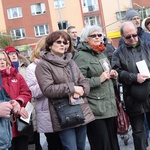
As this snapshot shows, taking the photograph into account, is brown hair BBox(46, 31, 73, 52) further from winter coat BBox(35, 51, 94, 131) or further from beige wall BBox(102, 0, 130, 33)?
beige wall BBox(102, 0, 130, 33)

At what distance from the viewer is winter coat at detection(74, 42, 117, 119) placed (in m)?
3.87

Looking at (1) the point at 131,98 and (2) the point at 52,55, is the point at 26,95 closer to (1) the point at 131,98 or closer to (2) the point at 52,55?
(2) the point at 52,55

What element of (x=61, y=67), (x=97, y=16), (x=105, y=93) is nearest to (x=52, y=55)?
(x=61, y=67)

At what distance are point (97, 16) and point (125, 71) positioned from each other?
122 ft

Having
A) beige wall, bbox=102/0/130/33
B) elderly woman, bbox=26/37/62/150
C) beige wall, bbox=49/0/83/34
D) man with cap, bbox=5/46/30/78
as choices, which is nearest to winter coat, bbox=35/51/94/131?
elderly woman, bbox=26/37/62/150

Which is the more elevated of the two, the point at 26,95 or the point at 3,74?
the point at 3,74

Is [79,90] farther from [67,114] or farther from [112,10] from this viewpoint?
[112,10]

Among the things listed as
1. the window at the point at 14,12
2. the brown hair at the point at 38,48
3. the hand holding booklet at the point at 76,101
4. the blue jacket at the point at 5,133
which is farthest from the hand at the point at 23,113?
the window at the point at 14,12

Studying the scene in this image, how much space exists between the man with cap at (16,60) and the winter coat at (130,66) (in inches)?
59.0

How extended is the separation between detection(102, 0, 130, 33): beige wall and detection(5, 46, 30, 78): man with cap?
34807 millimetres

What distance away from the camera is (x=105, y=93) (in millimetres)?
3912

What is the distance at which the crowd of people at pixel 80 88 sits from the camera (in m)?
3.44

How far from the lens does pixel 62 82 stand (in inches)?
136

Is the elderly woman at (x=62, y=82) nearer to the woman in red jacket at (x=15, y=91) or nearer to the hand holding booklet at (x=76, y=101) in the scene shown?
the hand holding booklet at (x=76, y=101)
